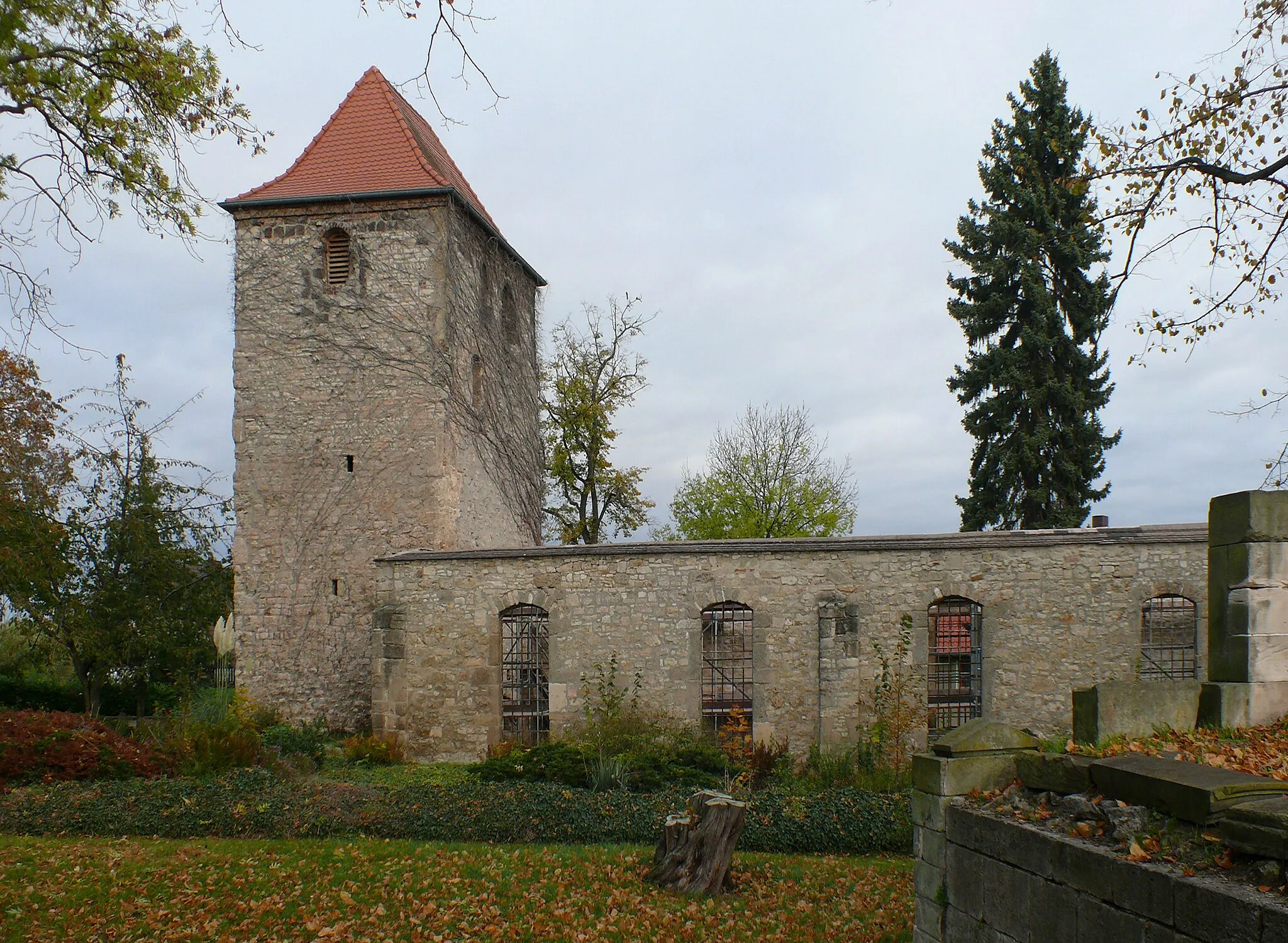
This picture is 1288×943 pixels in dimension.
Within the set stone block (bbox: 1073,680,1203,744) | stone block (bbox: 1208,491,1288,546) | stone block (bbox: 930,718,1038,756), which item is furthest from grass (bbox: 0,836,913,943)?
stone block (bbox: 1208,491,1288,546)

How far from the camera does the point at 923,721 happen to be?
1230 centimetres

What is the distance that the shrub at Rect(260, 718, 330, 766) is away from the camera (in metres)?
13.1

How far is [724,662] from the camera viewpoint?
601 inches

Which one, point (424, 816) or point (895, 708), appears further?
point (895, 708)

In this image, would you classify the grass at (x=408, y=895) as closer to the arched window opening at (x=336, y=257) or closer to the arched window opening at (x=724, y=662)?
the arched window opening at (x=724, y=662)

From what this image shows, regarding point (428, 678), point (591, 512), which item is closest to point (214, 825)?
point (428, 678)

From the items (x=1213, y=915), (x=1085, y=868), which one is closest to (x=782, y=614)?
(x=1085, y=868)

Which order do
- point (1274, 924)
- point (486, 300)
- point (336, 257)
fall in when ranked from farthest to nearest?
point (486, 300), point (336, 257), point (1274, 924)

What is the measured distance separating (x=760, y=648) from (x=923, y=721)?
233cm

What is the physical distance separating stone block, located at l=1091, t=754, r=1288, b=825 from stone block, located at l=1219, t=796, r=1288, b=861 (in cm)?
7

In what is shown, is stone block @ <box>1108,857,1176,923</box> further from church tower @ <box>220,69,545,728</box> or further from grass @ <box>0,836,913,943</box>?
church tower @ <box>220,69,545,728</box>

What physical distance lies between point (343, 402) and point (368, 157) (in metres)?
4.67

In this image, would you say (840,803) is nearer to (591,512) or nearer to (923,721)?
(923,721)

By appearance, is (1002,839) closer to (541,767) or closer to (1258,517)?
(1258,517)
